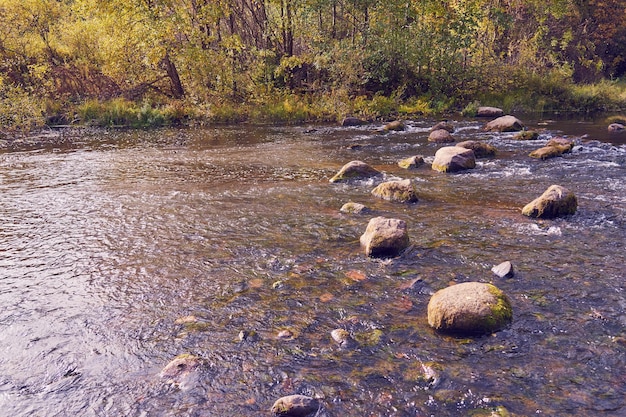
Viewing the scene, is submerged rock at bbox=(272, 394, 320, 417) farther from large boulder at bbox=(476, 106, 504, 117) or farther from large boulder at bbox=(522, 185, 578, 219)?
large boulder at bbox=(476, 106, 504, 117)

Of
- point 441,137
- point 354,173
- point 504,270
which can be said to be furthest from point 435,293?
point 441,137

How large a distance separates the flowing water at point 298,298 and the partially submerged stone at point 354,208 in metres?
0.19

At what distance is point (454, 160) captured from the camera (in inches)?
450

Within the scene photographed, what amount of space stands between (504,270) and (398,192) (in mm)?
3566

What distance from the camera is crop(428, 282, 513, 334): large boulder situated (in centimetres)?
448

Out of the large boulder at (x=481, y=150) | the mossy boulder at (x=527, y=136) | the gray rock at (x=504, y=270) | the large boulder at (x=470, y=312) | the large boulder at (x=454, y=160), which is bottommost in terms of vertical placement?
the mossy boulder at (x=527, y=136)

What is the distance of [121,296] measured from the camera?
5465mm

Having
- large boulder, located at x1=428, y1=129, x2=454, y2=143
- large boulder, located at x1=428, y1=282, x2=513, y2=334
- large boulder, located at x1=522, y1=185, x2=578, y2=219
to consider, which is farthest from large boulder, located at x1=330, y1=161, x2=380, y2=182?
large boulder, located at x1=428, y1=282, x2=513, y2=334

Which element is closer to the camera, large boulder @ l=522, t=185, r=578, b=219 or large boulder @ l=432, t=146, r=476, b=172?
large boulder @ l=522, t=185, r=578, b=219

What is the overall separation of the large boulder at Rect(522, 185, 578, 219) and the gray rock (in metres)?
2.35

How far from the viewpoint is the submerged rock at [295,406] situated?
349 cm

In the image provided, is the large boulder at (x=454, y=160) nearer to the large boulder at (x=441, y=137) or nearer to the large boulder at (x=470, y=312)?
the large boulder at (x=441, y=137)

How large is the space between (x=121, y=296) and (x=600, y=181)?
9.34m

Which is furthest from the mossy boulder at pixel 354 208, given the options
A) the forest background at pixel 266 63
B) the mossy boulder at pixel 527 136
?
the forest background at pixel 266 63
